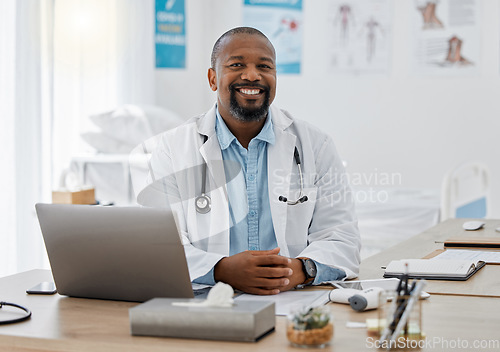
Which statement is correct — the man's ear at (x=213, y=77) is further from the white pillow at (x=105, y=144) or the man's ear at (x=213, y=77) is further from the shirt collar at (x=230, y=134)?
the white pillow at (x=105, y=144)

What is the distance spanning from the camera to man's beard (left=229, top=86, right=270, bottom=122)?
1918 millimetres

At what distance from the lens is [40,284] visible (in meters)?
1.63

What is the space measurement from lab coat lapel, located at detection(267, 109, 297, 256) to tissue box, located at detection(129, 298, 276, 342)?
695 mm

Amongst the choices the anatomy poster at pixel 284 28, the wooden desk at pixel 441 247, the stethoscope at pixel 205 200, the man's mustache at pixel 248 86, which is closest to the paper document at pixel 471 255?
the wooden desk at pixel 441 247

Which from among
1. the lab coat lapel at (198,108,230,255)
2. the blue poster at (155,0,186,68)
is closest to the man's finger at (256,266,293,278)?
the lab coat lapel at (198,108,230,255)

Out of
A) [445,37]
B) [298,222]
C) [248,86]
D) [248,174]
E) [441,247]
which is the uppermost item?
[445,37]

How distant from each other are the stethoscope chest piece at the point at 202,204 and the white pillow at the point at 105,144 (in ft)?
6.33

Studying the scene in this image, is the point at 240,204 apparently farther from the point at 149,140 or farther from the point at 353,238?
the point at 149,140

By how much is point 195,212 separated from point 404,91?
328cm

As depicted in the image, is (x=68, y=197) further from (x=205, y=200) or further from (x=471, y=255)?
(x=471, y=255)

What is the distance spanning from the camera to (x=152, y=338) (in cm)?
117

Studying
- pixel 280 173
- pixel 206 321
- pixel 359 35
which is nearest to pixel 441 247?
pixel 280 173

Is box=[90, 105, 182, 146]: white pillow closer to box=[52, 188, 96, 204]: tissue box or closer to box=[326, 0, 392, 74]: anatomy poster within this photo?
box=[52, 188, 96, 204]: tissue box

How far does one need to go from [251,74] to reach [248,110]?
0.10 meters
